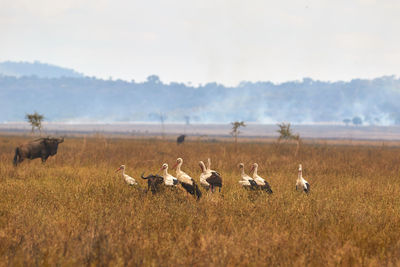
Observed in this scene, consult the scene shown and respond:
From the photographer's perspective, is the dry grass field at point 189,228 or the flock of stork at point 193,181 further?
the flock of stork at point 193,181

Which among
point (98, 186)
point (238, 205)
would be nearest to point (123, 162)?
point (98, 186)

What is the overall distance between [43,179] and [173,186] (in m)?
4.97

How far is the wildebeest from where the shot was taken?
1869cm

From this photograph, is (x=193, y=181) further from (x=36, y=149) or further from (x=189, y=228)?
(x=36, y=149)

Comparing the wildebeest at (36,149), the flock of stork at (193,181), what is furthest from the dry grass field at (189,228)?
the wildebeest at (36,149)

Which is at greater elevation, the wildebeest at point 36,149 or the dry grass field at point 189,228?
the wildebeest at point 36,149

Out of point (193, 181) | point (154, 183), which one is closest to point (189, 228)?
point (193, 181)

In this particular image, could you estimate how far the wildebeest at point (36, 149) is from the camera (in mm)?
18688

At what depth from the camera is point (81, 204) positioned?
934 cm

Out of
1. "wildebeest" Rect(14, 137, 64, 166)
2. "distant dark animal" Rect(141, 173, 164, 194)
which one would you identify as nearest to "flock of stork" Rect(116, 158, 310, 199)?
"distant dark animal" Rect(141, 173, 164, 194)

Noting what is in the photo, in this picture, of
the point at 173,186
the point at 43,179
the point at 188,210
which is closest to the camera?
the point at 188,210

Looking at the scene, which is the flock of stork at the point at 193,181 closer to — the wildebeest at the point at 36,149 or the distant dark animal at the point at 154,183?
the distant dark animal at the point at 154,183

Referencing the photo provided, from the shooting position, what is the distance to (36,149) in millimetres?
18984

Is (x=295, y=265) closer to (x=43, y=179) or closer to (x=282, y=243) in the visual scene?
(x=282, y=243)
